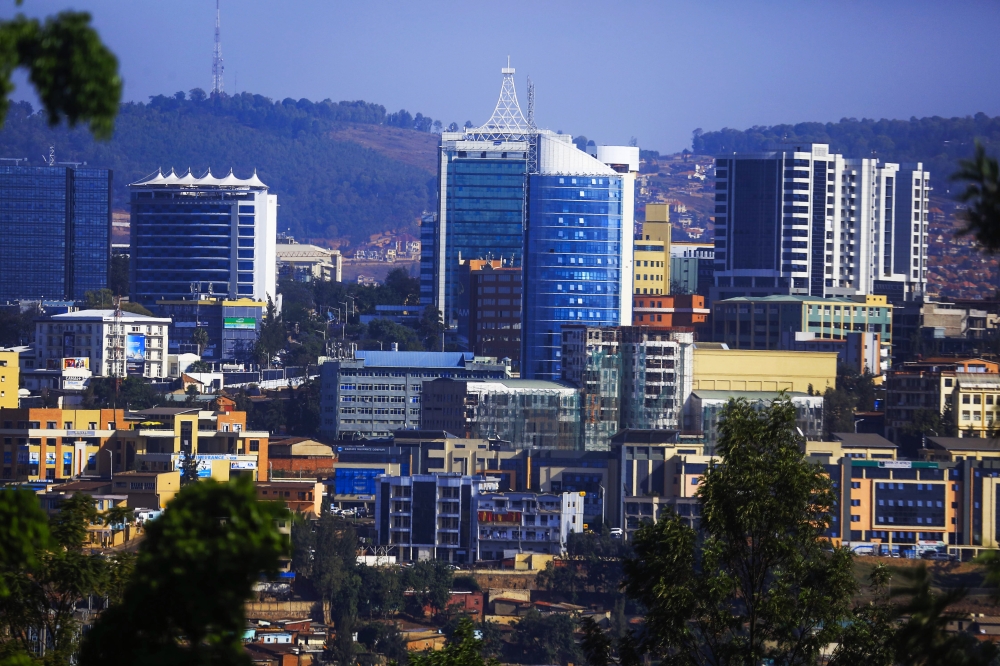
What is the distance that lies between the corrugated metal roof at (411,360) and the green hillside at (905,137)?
30.8m

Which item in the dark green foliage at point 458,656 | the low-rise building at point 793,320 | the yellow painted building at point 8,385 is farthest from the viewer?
the low-rise building at point 793,320

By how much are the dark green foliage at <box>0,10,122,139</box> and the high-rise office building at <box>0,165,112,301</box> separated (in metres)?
76.1

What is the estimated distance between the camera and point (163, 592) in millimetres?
5977

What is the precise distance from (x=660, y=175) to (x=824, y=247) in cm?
9704

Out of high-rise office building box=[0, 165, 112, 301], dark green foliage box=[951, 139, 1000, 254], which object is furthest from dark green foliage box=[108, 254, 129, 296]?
dark green foliage box=[951, 139, 1000, 254]

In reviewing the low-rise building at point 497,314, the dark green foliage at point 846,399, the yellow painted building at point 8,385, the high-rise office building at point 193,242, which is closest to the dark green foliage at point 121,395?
the yellow painted building at point 8,385

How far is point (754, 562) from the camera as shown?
10.0 metres

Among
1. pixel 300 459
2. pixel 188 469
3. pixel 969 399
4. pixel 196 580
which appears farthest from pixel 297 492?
pixel 196 580

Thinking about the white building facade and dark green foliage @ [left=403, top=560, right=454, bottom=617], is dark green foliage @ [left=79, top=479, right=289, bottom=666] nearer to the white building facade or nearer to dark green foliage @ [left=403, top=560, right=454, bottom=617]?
dark green foliage @ [left=403, top=560, right=454, bottom=617]

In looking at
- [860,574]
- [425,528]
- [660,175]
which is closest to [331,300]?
[425,528]

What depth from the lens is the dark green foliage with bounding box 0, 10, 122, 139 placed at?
19.5 ft

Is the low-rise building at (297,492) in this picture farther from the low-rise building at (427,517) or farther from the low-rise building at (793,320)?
the low-rise building at (793,320)

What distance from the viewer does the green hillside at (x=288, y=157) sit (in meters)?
167

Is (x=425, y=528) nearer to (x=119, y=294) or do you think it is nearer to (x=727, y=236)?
(x=727, y=236)
